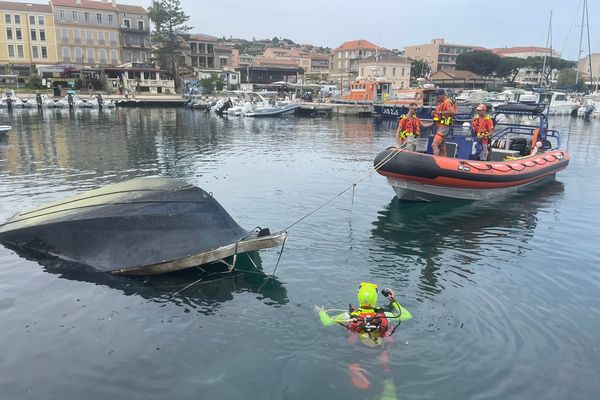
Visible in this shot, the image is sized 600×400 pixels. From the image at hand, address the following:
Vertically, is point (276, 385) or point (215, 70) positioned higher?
point (215, 70)

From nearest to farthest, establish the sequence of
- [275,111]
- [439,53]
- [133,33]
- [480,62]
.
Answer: [275,111] → [133,33] → [480,62] → [439,53]

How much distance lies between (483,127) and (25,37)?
3193 inches

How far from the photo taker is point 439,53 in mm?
121125

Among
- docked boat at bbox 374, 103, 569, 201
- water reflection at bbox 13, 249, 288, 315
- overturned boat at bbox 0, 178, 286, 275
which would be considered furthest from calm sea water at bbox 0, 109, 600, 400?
docked boat at bbox 374, 103, 569, 201

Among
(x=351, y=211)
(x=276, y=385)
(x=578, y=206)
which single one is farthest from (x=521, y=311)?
(x=578, y=206)

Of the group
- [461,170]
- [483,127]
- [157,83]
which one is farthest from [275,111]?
[461,170]

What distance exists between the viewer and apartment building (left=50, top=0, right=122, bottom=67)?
77.4 meters

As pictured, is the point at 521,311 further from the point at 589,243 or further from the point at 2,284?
the point at 2,284

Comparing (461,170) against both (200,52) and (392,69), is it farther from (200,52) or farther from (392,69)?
(200,52)

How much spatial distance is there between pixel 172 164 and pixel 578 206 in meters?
17.7

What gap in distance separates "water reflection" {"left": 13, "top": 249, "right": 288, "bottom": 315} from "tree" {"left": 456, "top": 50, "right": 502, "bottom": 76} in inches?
4211

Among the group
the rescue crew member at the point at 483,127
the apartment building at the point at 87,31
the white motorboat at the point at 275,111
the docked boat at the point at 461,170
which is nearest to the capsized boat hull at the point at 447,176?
the docked boat at the point at 461,170

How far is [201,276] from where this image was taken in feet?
31.7

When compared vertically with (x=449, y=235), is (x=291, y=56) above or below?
above
